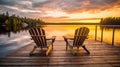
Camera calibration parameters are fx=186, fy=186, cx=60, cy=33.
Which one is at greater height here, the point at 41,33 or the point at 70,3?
the point at 70,3

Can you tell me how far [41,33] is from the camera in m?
3.81

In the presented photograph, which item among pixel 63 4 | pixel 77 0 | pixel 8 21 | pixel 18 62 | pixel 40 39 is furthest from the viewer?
pixel 8 21

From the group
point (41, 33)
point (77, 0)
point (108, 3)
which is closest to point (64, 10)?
point (77, 0)

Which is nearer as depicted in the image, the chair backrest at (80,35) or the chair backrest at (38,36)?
the chair backrest at (38,36)

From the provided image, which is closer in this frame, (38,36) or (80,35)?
(38,36)

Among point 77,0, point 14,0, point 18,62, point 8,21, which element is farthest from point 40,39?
point 8,21

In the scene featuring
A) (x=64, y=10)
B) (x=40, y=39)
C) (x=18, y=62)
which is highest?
(x=64, y=10)

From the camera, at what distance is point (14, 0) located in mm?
17469

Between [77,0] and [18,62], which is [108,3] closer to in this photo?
[77,0]

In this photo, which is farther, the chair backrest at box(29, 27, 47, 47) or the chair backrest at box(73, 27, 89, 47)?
the chair backrest at box(73, 27, 89, 47)

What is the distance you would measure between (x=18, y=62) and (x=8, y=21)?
27689mm

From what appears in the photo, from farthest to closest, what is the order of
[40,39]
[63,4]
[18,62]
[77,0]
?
1. [63,4]
2. [77,0]
3. [40,39]
4. [18,62]

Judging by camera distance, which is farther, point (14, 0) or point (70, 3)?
point (14, 0)

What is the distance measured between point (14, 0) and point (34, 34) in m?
14.5
